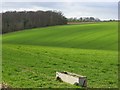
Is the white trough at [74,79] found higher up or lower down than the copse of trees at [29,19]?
lower down

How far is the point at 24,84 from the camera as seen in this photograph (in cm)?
1312

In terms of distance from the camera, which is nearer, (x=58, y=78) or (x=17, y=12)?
(x=58, y=78)

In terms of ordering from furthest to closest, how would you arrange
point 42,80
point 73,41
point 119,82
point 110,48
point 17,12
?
point 17,12 → point 73,41 → point 110,48 → point 119,82 → point 42,80

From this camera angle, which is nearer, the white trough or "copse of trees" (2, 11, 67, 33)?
the white trough

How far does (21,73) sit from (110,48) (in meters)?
29.8

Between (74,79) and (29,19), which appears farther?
(29,19)

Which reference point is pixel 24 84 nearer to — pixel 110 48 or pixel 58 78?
pixel 58 78

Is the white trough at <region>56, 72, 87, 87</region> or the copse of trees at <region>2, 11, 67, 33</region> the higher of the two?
the copse of trees at <region>2, 11, 67, 33</region>

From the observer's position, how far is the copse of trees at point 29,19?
293 ft

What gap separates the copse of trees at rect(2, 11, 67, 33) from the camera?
293 feet

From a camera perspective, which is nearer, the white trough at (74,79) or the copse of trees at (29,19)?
the white trough at (74,79)

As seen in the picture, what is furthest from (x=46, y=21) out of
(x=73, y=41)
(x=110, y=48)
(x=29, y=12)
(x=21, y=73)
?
(x=21, y=73)

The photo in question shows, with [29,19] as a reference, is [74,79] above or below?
below

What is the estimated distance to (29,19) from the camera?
313ft
